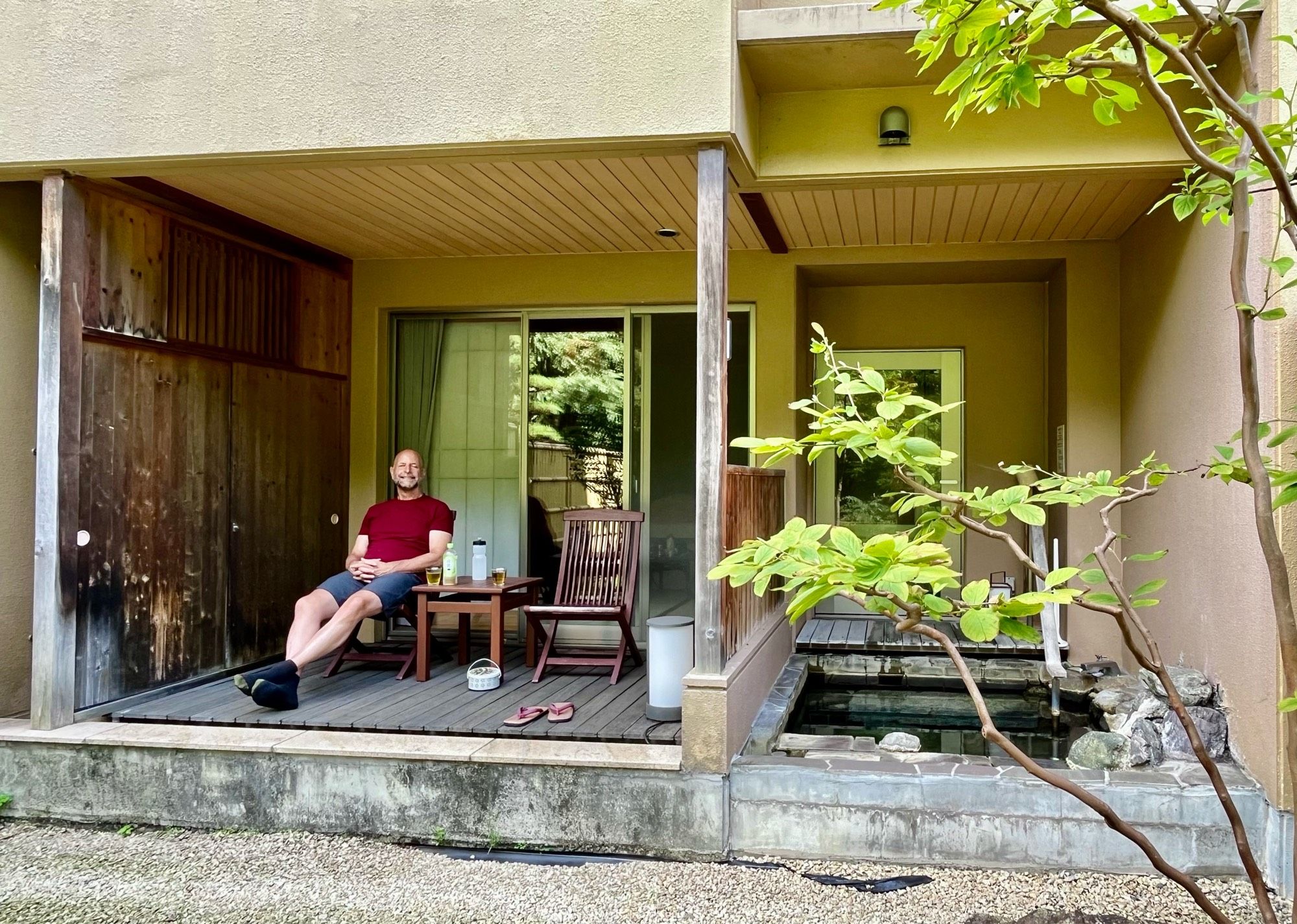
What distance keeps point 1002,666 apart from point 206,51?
4.89 m

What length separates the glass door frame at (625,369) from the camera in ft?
19.7

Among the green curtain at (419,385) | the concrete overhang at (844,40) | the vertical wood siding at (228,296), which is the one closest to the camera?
the concrete overhang at (844,40)

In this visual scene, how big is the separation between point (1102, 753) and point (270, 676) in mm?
3269

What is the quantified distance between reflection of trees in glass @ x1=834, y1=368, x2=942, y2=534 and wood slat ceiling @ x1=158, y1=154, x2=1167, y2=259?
1.36 metres

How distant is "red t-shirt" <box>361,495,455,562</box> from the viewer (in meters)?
5.18

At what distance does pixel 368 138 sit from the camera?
12.3 ft

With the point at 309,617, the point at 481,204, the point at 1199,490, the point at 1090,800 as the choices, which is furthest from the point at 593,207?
the point at 1090,800

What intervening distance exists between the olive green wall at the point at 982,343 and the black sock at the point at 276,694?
4164 millimetres

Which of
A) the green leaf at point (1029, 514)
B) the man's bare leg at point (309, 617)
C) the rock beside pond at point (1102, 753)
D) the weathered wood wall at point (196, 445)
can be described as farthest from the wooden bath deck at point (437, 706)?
the green leaf at point (1029, 514)

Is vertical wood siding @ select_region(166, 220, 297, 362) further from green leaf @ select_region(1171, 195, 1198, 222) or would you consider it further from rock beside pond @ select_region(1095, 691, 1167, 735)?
rock beside pond @ select_region(1095, 691, 1167, 735)

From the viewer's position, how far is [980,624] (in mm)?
1493

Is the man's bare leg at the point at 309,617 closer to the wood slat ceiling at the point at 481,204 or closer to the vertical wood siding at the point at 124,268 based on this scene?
the vertical wood siding at the point at 124,268

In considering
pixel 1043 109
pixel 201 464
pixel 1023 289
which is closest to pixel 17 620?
pixel 201 464

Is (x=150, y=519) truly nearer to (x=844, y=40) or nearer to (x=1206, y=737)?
(x=844, y=40)
